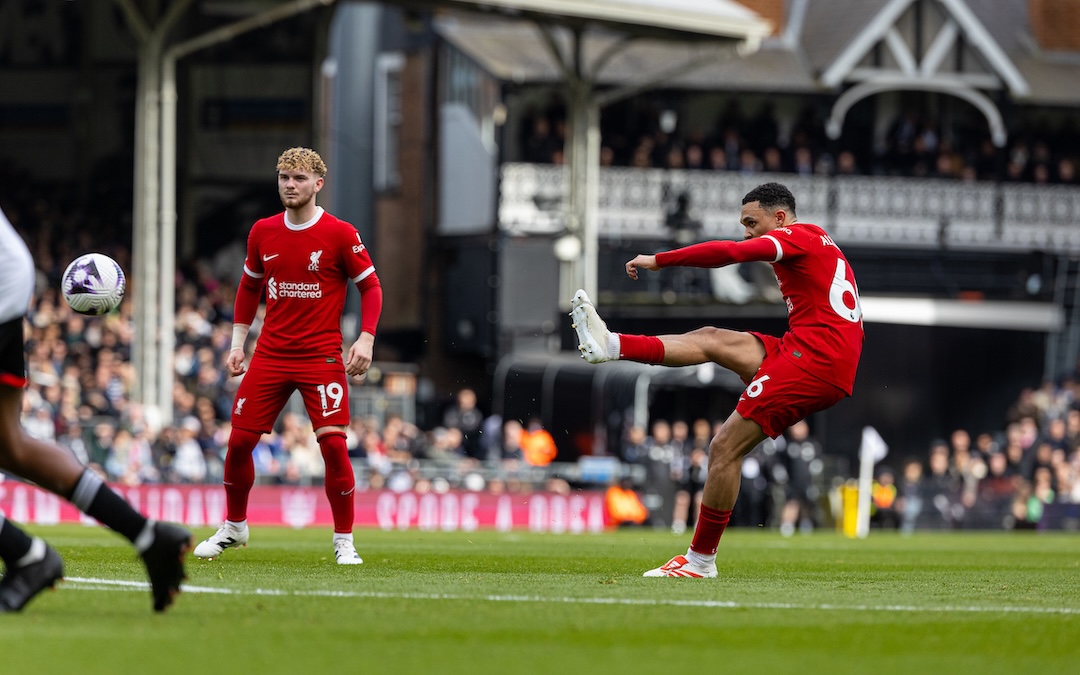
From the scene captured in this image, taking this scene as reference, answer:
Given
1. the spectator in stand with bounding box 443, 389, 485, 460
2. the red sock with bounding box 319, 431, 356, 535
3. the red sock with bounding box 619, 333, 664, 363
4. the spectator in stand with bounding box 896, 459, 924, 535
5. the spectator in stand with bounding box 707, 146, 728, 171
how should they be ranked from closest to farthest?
the red sock with bounding box 619, 333, 664, 363
the red sock with bounding box 319, 431, 356, 535
the spectator in stand with bounding box 443, 389, 485, 460
the spectator in stand with bounding box 896, 459, 924, 535
the spectator in stand with bounding box 707, 146, 728, 171

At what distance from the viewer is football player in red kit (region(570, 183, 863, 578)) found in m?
10.3

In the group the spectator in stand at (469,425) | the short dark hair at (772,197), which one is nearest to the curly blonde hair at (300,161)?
the short dark hair at (772,197)

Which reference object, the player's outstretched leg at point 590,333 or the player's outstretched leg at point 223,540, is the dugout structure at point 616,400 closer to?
the player's outstretched leg at point 223,540

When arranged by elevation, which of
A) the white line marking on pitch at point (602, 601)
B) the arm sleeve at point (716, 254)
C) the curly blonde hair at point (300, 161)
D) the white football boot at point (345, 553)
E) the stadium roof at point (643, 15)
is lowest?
the white football boot at point (345, 553)

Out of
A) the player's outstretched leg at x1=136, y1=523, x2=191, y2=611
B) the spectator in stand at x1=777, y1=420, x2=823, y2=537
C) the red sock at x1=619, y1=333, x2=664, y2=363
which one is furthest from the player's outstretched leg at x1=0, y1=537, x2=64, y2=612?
the spectator in stand at x1=777, y1=420, x2=823, y2=537

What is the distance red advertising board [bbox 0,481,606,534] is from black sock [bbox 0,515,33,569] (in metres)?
15.1

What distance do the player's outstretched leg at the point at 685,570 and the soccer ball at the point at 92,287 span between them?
3250 mm

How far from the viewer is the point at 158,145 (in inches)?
1133

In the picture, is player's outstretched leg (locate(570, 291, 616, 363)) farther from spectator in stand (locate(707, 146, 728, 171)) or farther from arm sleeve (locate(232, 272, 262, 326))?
spectator in stand (locate(707, 146, 728, 171))

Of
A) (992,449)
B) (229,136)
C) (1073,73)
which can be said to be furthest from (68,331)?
(1073,73)

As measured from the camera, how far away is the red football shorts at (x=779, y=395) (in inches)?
408

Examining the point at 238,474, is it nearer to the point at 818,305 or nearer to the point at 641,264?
the point at 641,264

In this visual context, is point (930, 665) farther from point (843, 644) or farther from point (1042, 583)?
point (1042, 583)

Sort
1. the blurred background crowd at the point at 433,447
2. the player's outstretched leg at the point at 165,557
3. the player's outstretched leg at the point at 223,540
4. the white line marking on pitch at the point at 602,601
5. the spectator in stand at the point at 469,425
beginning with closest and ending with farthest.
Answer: the player's outstretched leg at the point at 165,557
the white line marking on pitch at the point at 602,601
the player's outstretched leg at the point at 223,540
the blurred background crowd at the point at 433,447
the spectator in stand at the point at 469,425
